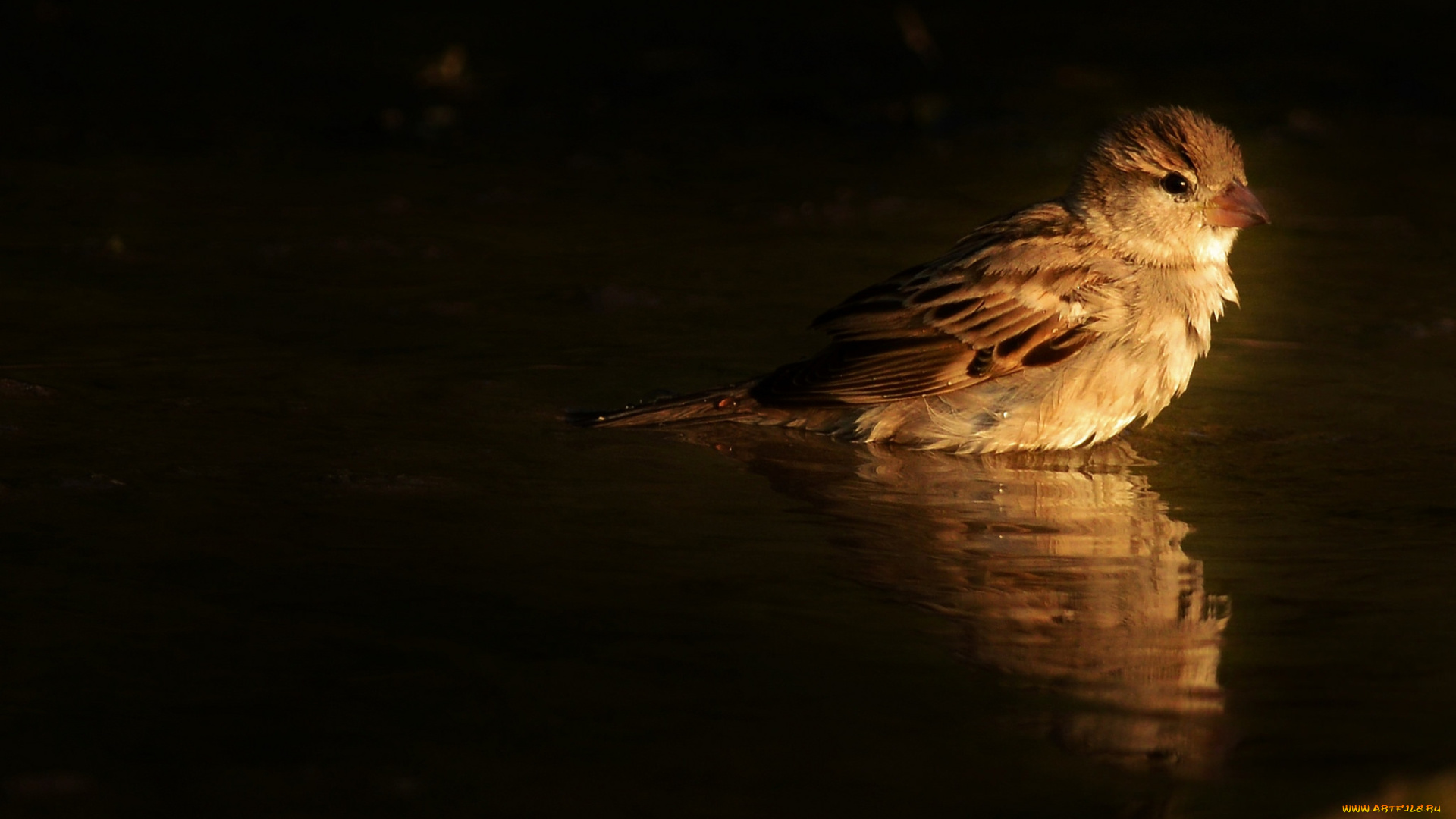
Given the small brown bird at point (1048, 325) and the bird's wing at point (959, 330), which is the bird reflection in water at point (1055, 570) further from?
the bird's wing at point (959, 330)

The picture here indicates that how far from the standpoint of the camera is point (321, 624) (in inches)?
178

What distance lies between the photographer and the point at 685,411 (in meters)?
6.38

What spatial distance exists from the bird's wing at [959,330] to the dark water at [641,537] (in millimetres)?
232

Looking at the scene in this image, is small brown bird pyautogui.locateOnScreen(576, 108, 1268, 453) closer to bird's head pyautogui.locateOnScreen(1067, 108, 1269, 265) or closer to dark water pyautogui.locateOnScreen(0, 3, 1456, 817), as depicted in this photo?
bird's head pyautogui.locateOnScreen(1067, 108, 1269, 265)

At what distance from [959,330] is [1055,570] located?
4.63 ft

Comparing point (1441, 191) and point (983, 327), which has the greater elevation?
point (1441, 191)

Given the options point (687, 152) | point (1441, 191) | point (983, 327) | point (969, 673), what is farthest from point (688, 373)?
point (1441, 191)

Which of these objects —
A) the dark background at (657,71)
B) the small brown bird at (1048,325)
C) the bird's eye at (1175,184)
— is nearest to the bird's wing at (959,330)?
the small brown bird at (1048,325)

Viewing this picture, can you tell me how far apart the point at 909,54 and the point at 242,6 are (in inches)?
182

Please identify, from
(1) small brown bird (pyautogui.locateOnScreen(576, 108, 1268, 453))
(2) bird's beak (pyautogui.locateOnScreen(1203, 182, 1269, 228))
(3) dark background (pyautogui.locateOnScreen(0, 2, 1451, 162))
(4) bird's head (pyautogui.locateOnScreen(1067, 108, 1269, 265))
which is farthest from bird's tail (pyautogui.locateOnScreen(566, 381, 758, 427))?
(3) dark background (pyautogui.locateOnScreen(0, 2, 1451, 162))

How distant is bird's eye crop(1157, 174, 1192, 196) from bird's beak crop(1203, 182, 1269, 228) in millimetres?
97

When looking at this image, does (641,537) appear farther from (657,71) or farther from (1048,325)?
(657,71)

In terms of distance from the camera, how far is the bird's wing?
6.26 meters

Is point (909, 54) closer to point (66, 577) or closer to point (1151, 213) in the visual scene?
point (1151, 213)
